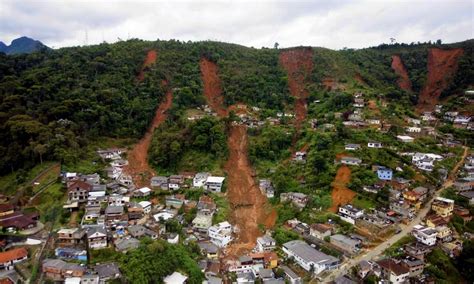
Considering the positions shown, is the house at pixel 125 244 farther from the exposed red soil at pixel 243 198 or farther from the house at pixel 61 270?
the exposed red soil at pixel 243 198

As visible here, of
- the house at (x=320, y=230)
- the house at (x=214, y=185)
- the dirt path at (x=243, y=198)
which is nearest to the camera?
the house at (x=320, y=230)

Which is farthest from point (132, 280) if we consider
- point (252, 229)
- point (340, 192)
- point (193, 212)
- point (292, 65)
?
point (292, 65)

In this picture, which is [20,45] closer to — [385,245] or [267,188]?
[267,188]

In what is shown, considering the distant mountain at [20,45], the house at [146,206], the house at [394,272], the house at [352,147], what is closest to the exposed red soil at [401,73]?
the house at [352,147]

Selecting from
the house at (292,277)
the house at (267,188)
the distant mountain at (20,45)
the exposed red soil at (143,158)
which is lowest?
the house at (292,277)

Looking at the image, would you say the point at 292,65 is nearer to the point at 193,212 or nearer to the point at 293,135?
the point at 293,135

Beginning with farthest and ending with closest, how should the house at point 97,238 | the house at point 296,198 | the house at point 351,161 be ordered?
the house at point 351,161, the house at point 296,198, the house at point 97,238

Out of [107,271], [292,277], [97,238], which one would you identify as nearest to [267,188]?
[292,277]
